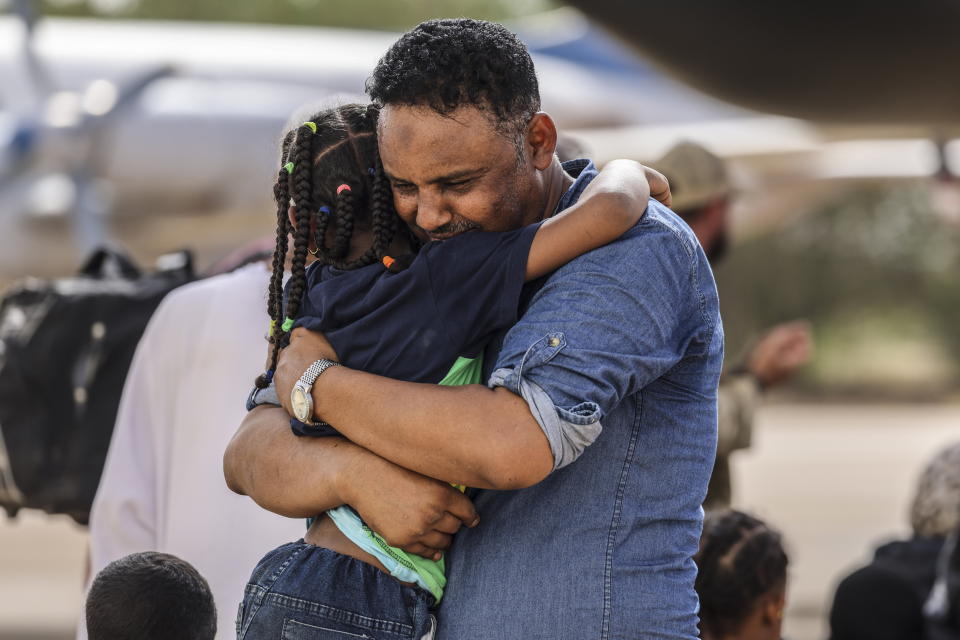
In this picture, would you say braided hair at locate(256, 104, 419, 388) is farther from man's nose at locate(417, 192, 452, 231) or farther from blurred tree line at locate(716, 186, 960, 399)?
blurred tree line at locate(716, 186, 960, 399)

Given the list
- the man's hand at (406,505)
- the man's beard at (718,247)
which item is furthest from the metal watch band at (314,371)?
the man's beard at (718,247)

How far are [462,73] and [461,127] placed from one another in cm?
6

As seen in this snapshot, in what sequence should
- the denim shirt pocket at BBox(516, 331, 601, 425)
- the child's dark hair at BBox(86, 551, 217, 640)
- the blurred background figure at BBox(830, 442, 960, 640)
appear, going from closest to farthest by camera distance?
1. the denim shirt pocket at BBox(516, 331, 601, 425)
2. the child's dark hair at BBox(86, 551, 217, 640)
3. the blurred background figure at BBox(830, 442, 960, 640)

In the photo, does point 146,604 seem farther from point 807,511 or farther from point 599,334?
point 807,511

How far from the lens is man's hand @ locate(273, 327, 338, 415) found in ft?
5.18

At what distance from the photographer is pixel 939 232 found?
25.5 metres

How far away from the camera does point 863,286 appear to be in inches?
976

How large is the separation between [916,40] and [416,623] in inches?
147

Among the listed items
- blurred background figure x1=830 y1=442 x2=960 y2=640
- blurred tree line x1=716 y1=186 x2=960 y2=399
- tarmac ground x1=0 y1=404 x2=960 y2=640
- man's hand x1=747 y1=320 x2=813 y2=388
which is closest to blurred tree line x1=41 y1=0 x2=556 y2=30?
blurred tree line x1=716 y1=186 x2=960 y2=399

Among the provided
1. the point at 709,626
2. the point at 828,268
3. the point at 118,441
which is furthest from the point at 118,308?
the point at 828,268

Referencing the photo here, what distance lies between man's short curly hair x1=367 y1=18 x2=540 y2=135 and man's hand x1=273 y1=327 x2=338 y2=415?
32 centimetres

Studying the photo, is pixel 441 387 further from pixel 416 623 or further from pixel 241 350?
pixel 241 350

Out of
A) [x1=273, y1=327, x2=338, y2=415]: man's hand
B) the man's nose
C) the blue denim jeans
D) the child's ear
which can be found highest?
the man's nose

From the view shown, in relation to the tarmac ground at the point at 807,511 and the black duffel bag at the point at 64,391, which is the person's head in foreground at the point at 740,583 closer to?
the black duffel bag at the point at 64,391
